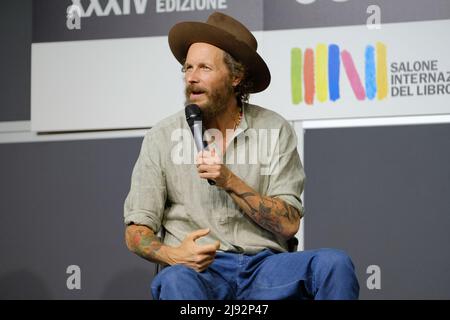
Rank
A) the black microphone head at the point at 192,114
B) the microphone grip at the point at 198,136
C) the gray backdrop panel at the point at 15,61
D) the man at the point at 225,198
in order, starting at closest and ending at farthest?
the man at the point at 225,198 < the microphone grip at the point at 198,136 < the black microphone head at the point at 192,114 < the gray backdrop panel at the point at 15,61

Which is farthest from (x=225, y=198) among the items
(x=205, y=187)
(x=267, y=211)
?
(x=267, y=211)

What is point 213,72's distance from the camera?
291 cm

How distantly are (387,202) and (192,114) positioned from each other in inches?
46.6

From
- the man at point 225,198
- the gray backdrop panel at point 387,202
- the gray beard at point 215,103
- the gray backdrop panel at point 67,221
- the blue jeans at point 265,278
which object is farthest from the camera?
the gray backdrop panel at point 67,221

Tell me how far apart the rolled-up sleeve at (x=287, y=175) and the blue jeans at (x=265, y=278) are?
19 centimetres

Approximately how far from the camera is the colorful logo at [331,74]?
11.7 ft

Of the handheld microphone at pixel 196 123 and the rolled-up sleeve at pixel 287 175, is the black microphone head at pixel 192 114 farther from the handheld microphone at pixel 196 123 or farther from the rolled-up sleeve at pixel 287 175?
the rolled-up sleeve at pixel 287 175

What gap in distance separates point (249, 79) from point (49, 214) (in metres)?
1.30

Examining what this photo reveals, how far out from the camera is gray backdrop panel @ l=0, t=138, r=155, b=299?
378 centimetres

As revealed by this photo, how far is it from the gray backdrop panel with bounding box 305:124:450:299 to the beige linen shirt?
2.52 feet

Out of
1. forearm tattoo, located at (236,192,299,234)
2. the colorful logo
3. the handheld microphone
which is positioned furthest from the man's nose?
the colorful logo

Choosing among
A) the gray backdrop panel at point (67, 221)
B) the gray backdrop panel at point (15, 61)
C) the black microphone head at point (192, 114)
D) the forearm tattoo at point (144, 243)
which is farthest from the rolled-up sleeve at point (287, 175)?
the gray backdrop panel at point (15, 61)
